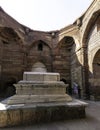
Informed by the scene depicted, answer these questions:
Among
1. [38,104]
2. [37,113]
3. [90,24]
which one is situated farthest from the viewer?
[90,24]

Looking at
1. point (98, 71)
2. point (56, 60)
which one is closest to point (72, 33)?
point (56, 60)

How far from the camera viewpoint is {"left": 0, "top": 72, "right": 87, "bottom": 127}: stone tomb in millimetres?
3307

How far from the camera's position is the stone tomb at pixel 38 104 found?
331cm

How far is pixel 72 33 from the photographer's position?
1098 cm

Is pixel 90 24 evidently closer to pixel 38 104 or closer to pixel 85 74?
pixel 85 74

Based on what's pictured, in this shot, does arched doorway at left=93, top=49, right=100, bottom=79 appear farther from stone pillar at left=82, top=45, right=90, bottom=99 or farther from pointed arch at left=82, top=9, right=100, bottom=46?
pointed arch at left=82, top=9, right=100, bottom=46

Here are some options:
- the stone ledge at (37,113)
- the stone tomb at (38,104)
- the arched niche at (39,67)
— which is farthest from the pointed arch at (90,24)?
the stone ledge at (37,113)

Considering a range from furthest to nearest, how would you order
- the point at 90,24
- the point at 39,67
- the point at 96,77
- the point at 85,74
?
the point at 39,67 → the point at 85,74 → the point at 90,24 → the point at 96,77

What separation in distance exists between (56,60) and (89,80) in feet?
13.5

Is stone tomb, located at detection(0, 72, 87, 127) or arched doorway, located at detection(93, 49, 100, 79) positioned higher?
arched doorway, located at detection(93, 49, 100, 79)

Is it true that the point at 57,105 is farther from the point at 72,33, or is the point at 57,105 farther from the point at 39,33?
the point at 39,33

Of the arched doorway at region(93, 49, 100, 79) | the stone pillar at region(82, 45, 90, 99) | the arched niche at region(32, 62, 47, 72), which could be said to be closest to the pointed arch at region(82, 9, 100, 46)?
the stone pillar at region(82, 45, 90, 99)

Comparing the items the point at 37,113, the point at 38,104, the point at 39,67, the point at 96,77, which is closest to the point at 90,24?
the point at 96,77

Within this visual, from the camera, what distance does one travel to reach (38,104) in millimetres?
3699
